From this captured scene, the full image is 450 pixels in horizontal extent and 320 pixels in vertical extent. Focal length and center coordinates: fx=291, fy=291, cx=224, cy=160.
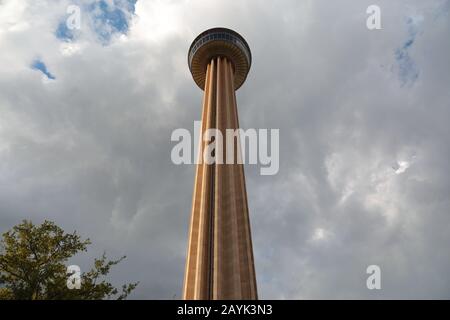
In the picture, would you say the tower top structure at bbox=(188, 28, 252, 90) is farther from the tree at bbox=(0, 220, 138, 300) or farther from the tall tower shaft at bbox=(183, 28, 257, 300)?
the tree at bbox=(0, 220, 138, 300)

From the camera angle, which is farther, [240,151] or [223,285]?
[240,151]

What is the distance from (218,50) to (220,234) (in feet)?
118

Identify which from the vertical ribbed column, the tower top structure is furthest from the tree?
the tower top structure

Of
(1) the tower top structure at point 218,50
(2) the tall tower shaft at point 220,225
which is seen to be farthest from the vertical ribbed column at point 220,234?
(1) the tower top structure at point 218,50

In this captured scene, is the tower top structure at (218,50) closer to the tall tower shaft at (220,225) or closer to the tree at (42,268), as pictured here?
the tall tower shaft at (220,225)

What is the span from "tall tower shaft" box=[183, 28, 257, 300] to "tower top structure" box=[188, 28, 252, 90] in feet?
21.3

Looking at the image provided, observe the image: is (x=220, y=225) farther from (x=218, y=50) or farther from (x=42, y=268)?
(x=218, y=50)

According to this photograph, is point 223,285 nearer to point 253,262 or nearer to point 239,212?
point 253,262

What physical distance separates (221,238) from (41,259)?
650 inches

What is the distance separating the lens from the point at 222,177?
37000mm

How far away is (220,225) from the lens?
32438 millimetres

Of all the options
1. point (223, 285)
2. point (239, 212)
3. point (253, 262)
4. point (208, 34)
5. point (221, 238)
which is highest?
point (208, 34)
